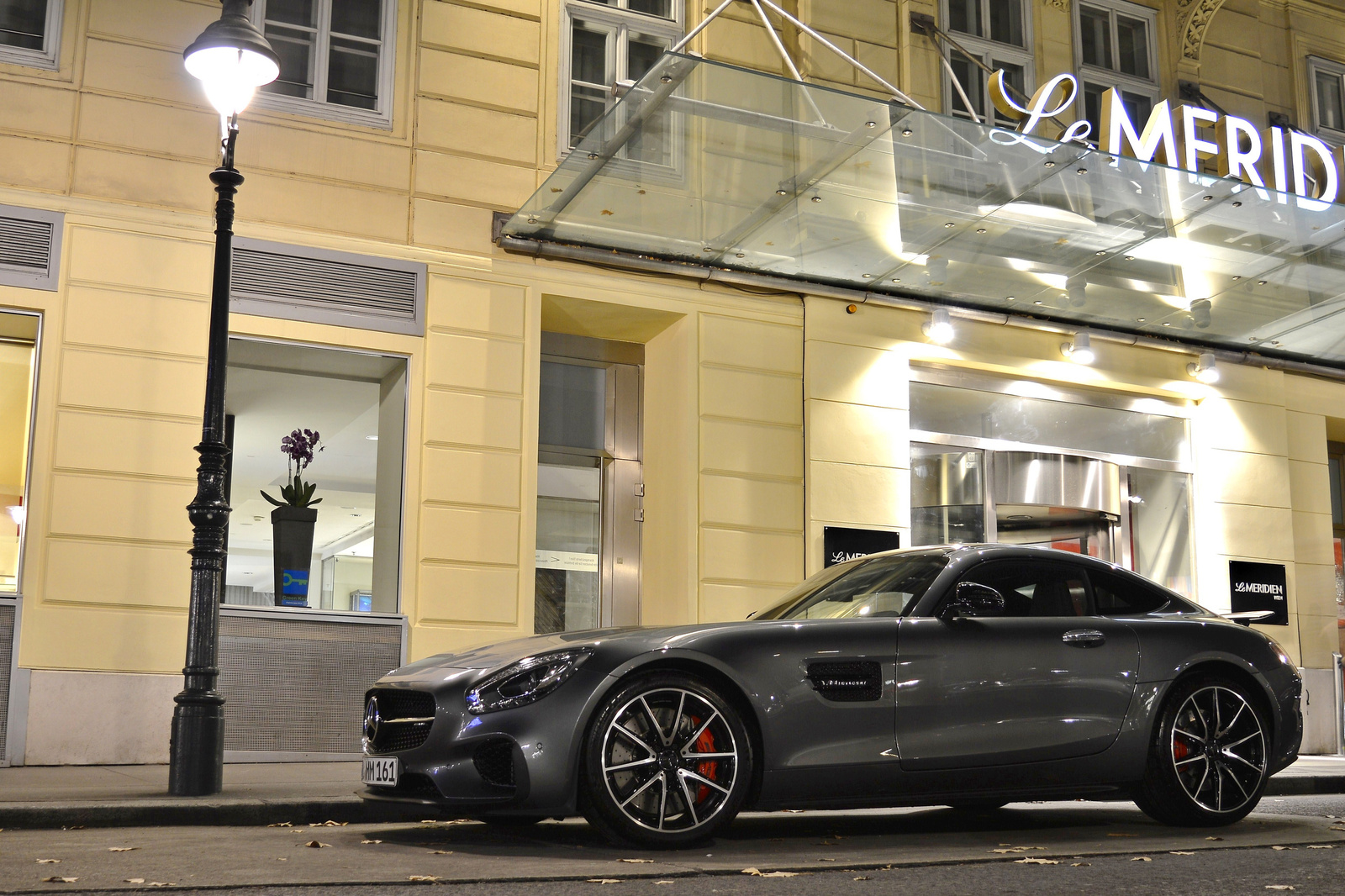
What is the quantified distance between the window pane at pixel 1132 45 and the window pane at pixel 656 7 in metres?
5.68

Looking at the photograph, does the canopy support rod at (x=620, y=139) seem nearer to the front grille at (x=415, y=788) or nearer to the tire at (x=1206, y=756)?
the tire at (x=1206, y=756)

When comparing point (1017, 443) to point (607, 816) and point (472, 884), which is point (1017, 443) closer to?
point (607, 816)

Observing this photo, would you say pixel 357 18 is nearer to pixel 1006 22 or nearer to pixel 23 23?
pixel 23 23

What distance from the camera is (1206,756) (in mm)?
6660

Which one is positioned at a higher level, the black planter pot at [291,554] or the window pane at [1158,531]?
the window pane at [1158,531]

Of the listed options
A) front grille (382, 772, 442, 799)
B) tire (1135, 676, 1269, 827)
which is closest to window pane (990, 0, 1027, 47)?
tire (1135, 676, 1269, 827)

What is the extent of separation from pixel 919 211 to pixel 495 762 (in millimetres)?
7684

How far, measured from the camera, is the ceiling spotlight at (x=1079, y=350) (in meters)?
14.4

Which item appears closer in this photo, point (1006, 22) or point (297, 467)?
point (297, 467)

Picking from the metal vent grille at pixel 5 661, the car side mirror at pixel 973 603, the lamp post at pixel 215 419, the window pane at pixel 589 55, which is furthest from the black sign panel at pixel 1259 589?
the metal vent grille at pixel 5 661

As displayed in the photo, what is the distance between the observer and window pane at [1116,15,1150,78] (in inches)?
613

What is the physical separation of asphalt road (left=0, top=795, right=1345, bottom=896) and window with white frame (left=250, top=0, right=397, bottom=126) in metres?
7.24

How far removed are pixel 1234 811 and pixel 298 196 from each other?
342 inches

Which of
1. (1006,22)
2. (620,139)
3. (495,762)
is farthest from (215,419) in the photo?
(1006,22)
